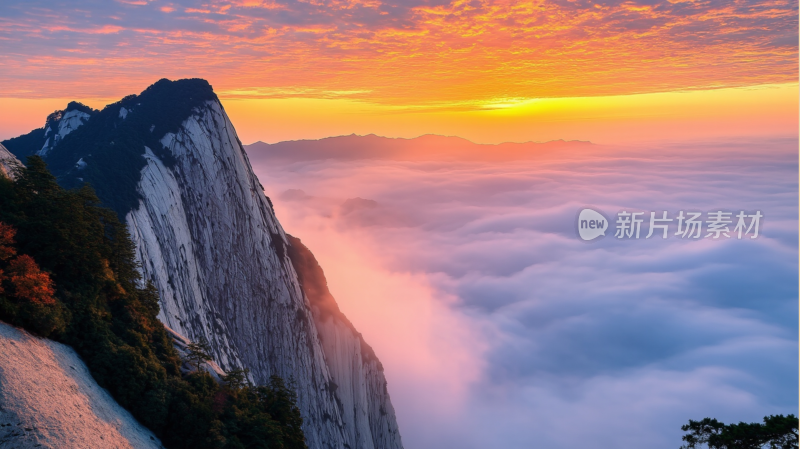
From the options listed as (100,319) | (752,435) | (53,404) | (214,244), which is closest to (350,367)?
(214,244)

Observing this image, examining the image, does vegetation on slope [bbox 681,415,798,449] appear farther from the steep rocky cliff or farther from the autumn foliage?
the steep rocky cliff

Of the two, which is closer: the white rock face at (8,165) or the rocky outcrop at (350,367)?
the white rock face at (8,165)

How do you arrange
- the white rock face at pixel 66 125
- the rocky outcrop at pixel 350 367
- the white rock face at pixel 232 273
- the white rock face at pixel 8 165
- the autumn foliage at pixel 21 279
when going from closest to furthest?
the autumn foliage at pixel 21 279 < the white rock face at pixel 8 165 < the white rock face at pixel 232 273 < the rocky outcrop at pixel 350 367 < the white rock face at pixel 66 125

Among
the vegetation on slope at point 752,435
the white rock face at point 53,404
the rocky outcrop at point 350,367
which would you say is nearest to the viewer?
the white rock face at point 53,404

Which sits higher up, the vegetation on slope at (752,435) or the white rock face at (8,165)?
the vegetation on slope at (752,435)

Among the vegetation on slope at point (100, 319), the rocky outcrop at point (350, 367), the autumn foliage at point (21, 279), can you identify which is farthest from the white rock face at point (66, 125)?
the autumn foliage at point (21, 279)

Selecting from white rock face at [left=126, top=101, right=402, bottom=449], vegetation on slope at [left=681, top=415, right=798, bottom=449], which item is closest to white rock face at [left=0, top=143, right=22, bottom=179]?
white rock face at [left=126, top=101, right=402, bottom=449]

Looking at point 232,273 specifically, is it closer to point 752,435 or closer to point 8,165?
point 8,165

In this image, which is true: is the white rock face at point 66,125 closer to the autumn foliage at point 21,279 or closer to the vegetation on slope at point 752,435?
the autumn foliage at point 21,279
